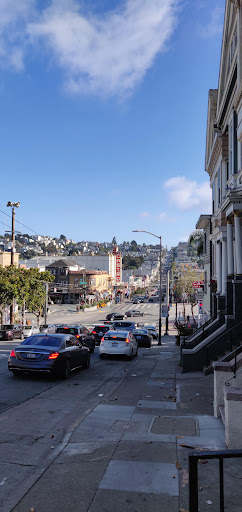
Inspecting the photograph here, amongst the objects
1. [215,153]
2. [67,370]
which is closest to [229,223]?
[215,153]

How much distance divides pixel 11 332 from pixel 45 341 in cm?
2198

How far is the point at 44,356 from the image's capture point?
11.6 m

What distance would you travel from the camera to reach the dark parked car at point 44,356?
38.0 feet

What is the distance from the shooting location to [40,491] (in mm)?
4840

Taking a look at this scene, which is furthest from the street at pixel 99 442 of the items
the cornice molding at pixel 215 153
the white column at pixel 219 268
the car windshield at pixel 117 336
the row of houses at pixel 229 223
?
the cornice molding at pixel 215 153

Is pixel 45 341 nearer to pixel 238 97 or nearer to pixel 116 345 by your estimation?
pixel 116 345

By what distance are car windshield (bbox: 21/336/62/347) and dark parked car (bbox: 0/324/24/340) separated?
69.8 feet

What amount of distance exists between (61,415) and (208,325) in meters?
10.2

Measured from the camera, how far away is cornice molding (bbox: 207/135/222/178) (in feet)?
63.2

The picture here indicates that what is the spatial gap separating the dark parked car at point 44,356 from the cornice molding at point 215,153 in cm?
1182

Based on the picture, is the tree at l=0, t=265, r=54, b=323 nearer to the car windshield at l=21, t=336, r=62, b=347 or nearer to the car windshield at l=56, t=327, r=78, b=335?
the car windshield at l=56, t=327, r=78, b=335

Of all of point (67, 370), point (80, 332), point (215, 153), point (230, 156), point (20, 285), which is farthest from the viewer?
point (20, 285)

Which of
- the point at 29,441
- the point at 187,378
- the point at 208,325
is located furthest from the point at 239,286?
the point at 29,441

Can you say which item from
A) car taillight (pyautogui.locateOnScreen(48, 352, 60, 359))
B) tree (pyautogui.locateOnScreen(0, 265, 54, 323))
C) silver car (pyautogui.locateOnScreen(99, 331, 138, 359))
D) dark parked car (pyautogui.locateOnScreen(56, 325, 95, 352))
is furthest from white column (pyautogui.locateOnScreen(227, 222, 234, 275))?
tree (pyautogui.locateOnScreen(0, 265, 54, 323))
